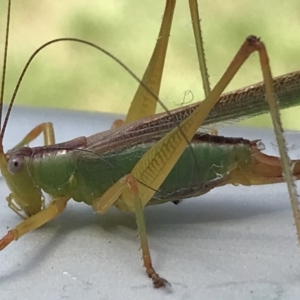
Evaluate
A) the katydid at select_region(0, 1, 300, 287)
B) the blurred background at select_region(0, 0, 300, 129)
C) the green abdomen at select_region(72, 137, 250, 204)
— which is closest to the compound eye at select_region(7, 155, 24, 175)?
the katydid at select_region(0, 1, 300, 287)

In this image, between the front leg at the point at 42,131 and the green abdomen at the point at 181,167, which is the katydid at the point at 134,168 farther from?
the front leg at the point at 42,131

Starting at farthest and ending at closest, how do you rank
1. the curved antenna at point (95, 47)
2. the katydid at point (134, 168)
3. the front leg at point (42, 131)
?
the front leg at point (42, 131) < the katydid at point (134, 168) < the curved antenna at point (95, 47)

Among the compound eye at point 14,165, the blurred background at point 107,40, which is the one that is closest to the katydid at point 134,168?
the compound eye at point 14,165

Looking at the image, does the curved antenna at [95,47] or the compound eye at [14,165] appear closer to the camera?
the curved antenna at [95,47]

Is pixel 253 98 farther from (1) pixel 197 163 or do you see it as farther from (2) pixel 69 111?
(2) pixel 69 111

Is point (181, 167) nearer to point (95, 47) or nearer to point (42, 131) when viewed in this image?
point (95, 47)

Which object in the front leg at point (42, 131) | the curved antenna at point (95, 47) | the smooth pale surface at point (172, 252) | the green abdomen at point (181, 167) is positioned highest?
the curved antenna at point (95, 47)

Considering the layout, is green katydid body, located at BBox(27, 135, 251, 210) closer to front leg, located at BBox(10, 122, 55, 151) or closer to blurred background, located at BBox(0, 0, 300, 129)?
front leg, located at BBox(10, 122, 55, 151)
